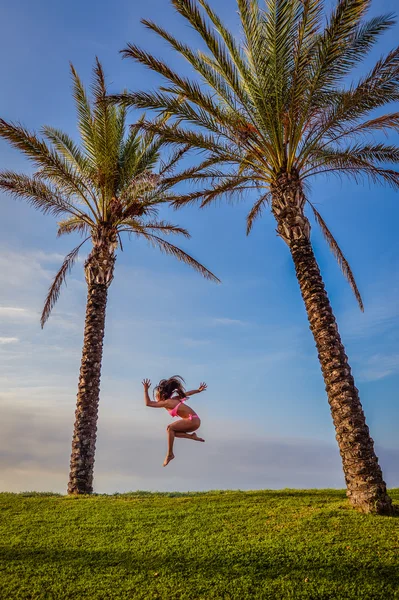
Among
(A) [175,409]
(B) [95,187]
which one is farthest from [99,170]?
(A) [175,409]

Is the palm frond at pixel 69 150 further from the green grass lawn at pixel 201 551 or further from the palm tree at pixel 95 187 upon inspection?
the green grass lawn at pixel 201 551

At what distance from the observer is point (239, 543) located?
25.7 ft

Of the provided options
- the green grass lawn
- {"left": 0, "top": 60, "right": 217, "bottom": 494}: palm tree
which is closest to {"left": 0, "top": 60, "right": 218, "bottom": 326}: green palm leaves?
{"left": 0, "top": 60, "right": 217, "bottom": 494}: palm tree

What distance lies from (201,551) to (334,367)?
502cm

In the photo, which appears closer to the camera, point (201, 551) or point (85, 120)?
point (201, 551)

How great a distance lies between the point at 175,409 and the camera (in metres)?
10.0

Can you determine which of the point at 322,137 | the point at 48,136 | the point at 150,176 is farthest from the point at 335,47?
the point at 48,136

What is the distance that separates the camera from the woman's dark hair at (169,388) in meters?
10.3

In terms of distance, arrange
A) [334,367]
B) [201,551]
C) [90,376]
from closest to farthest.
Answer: [201,551] < [334,367] < [90,376]

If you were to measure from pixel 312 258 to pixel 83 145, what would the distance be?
9899 millimetres

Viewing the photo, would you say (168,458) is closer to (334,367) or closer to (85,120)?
(334,367)

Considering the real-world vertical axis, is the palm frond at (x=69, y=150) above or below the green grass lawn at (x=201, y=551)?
above

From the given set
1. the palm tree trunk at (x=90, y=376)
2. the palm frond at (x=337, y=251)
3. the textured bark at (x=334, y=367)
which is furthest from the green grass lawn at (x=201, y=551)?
the palm frond at (x=337, y=251)

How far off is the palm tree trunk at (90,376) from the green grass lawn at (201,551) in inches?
101
